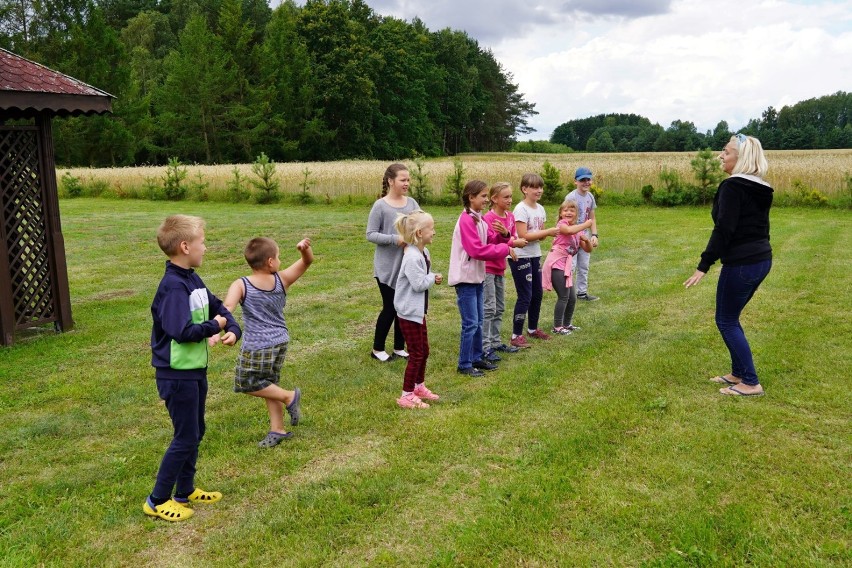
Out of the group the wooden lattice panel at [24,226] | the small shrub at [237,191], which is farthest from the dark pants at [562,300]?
the small shrub at [237,191]

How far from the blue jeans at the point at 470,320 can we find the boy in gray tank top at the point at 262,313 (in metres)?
2.00

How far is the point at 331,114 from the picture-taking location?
6016cm

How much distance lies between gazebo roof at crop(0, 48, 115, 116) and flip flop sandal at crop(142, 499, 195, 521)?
17.2 ft

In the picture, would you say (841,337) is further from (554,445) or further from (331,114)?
(331,114)

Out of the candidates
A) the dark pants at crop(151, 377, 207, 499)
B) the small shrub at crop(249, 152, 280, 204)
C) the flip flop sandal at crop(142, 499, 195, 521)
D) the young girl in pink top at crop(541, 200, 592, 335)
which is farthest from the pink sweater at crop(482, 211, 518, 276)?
the small shrub at crop(249, 152, 280, 204)

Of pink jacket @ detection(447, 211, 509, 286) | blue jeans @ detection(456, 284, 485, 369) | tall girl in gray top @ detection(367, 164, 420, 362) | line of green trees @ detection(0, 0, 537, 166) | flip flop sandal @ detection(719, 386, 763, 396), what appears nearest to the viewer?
flip flop sandal @ detection(719, 386, 763, 396)

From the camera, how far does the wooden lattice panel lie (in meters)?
7.46

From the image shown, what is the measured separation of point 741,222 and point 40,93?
7150 millimetres

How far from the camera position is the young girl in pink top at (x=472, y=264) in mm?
5879

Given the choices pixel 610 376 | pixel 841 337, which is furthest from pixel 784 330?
pixel 610 376

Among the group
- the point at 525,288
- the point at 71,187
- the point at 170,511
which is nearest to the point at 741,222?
the point at 525,288

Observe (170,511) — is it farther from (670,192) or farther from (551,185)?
(670,192)

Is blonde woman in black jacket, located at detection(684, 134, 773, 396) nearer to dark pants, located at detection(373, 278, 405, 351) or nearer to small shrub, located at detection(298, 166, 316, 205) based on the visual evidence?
dark pants, located at detection(373, 278, 405, 351)

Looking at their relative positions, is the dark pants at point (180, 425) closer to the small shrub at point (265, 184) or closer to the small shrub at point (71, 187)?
the small shrub at point (265, 184)
